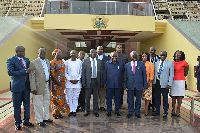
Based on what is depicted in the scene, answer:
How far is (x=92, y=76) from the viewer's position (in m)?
8.83

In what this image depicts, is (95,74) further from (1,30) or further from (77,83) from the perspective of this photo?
(1,30)

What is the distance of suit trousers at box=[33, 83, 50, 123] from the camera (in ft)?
24.9

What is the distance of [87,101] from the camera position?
8898 millimetres

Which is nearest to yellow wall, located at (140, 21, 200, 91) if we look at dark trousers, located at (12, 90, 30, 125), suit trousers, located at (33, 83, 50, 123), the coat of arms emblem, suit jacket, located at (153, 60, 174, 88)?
the coat of arms emblem

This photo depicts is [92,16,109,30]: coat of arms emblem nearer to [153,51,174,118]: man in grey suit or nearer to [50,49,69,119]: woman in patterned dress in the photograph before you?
[153,51,174,118]: man in grey suit

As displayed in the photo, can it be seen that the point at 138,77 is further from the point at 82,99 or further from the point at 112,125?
the point at 82,99

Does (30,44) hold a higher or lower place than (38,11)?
lower

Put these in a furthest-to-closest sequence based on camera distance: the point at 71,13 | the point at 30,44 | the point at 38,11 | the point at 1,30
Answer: the point at 38,11
the point at 30,44
the point at 71,13
the point at 1,30

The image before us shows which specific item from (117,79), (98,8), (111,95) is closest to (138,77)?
(117,79)

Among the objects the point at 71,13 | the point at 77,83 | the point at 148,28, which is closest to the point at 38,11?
the point at 71,13

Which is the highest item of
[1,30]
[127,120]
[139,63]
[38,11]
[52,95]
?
[38,11]

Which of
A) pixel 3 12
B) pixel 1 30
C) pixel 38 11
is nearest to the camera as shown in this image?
pixel 1 30

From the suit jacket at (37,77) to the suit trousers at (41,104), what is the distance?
17 centimetres

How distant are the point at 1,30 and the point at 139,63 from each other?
29.4 ft
